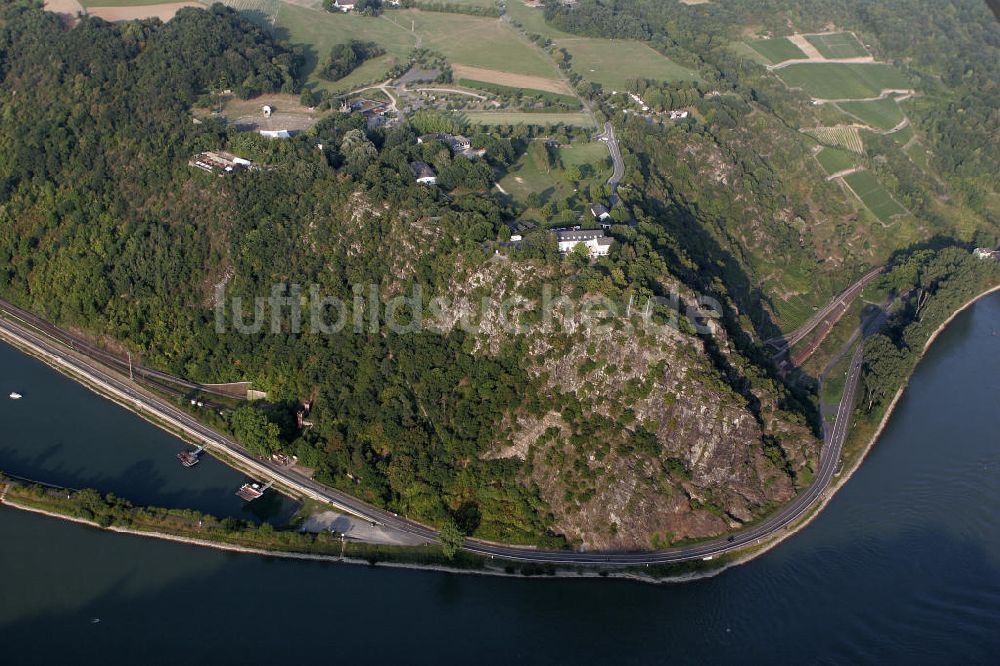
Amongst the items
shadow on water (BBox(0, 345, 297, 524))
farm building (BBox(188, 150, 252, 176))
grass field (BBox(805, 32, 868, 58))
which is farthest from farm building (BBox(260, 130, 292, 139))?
grass field (BBox(805, 32, 868, 58))

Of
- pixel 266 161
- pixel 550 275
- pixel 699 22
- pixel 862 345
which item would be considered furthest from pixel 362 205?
pixel 699 22

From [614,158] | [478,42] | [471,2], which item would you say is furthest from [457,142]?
[471,2]

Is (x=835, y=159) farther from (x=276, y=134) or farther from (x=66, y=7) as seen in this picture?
(x=66, y=7)

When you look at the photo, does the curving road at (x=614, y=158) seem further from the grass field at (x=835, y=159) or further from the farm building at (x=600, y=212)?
the grass field at (x=835, y=159)

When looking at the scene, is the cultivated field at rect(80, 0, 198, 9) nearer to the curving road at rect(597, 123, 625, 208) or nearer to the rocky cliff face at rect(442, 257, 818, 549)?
the curving road at rect(597, 123, 625, 208)

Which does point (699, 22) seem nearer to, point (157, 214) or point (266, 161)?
point (266, 161)

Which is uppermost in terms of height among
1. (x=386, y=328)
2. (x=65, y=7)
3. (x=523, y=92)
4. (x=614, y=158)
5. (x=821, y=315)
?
(x=65, y=7)
